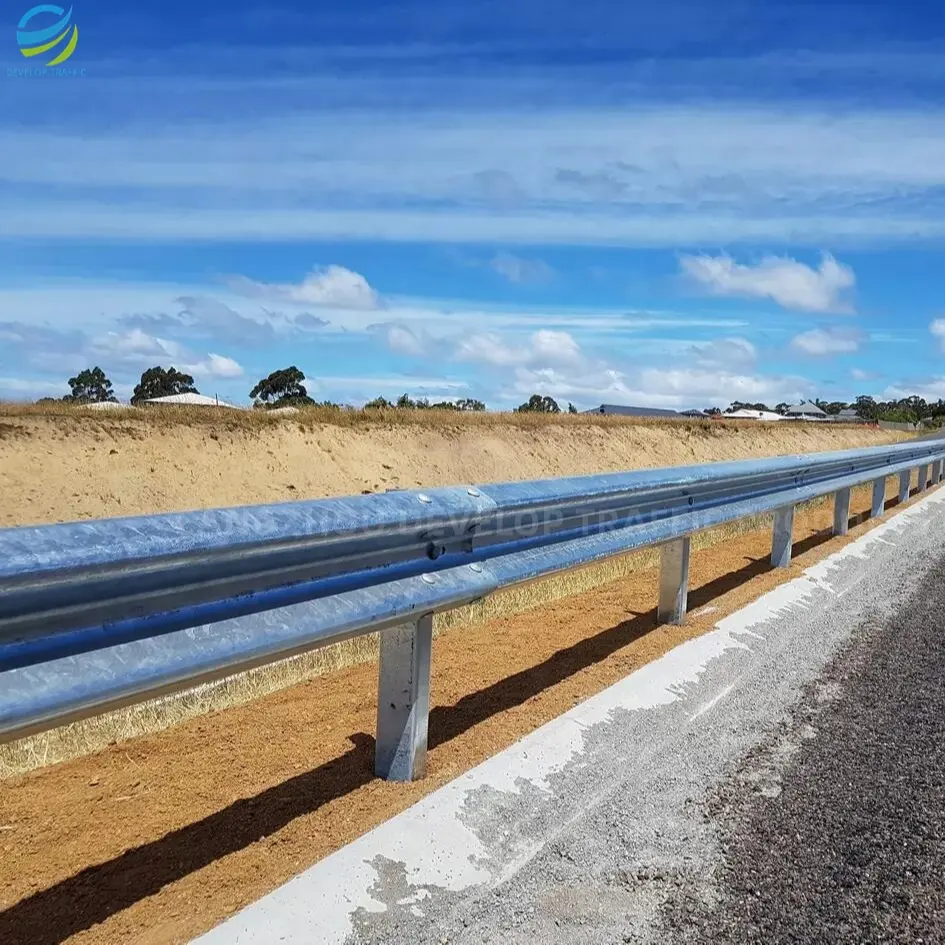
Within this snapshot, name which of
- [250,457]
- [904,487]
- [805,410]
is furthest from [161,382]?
[805,410]

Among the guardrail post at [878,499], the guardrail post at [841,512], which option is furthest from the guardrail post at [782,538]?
the guardrail post at [878,499]

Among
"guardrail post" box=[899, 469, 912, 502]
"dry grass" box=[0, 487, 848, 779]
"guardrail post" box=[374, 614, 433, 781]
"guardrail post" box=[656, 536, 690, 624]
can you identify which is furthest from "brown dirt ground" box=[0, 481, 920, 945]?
"guardrail post" box=[899, 469, 912, 502]

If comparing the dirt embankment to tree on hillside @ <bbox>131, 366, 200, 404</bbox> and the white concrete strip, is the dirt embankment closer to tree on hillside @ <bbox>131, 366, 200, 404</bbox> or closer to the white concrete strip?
the white concrete strip

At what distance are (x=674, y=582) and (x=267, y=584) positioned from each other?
3.67 meters

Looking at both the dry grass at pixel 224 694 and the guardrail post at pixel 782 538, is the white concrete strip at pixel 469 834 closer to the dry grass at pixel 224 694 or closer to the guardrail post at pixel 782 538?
the dry grass at pixel 224 694

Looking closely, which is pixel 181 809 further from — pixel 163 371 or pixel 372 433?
pixel 163 371

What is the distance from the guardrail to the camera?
2.23 meters

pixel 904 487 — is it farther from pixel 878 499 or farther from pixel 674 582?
pixel 674 582

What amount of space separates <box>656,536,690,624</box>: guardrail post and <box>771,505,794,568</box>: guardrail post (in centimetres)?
246

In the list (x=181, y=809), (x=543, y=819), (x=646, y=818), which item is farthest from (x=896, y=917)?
(x=181, y=809)

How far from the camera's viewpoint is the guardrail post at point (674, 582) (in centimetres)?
594

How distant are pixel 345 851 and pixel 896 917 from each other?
5.40ft

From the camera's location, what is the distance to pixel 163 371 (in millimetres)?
80250

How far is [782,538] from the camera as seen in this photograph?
8.20m
